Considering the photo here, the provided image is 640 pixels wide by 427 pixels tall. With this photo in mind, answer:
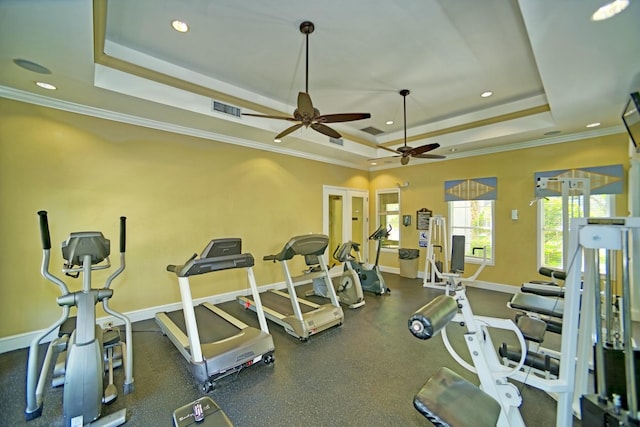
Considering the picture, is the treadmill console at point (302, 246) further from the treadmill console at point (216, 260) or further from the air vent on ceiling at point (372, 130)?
the air vent on ceiling at point (372, 130)

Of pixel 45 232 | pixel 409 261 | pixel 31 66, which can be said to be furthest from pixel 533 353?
pixel 31 66

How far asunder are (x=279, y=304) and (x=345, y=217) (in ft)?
10.6

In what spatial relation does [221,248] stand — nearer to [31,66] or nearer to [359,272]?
[31,66]

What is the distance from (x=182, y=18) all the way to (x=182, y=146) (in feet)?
6.79

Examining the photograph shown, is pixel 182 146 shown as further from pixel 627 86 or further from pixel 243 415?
pixel 627 86

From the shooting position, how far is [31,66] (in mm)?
2475

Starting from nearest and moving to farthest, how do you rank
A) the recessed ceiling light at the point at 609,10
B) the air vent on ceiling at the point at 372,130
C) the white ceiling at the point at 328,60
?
the recessed ceiling light at the point at 609,10
the white ceiling at the point at 328,60
the air vent on ceiling at the point at 372,130

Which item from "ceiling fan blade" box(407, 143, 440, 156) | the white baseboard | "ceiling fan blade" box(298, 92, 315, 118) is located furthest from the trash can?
"ceiling fan blade" box(298, 92, 315, 118)

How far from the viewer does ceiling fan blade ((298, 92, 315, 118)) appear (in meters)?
2.67

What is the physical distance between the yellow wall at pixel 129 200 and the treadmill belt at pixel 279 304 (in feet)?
1.69

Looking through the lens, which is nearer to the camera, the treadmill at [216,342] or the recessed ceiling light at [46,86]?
the treadmill at [216,342]

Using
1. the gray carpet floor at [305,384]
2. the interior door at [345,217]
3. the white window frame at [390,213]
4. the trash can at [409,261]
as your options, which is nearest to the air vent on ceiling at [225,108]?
the interior door at [345,217]

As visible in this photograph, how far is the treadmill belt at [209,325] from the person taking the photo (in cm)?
328

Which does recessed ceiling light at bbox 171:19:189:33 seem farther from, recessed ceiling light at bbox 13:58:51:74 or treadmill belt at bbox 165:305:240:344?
treadmill belt at bbox 165:305:240:344
